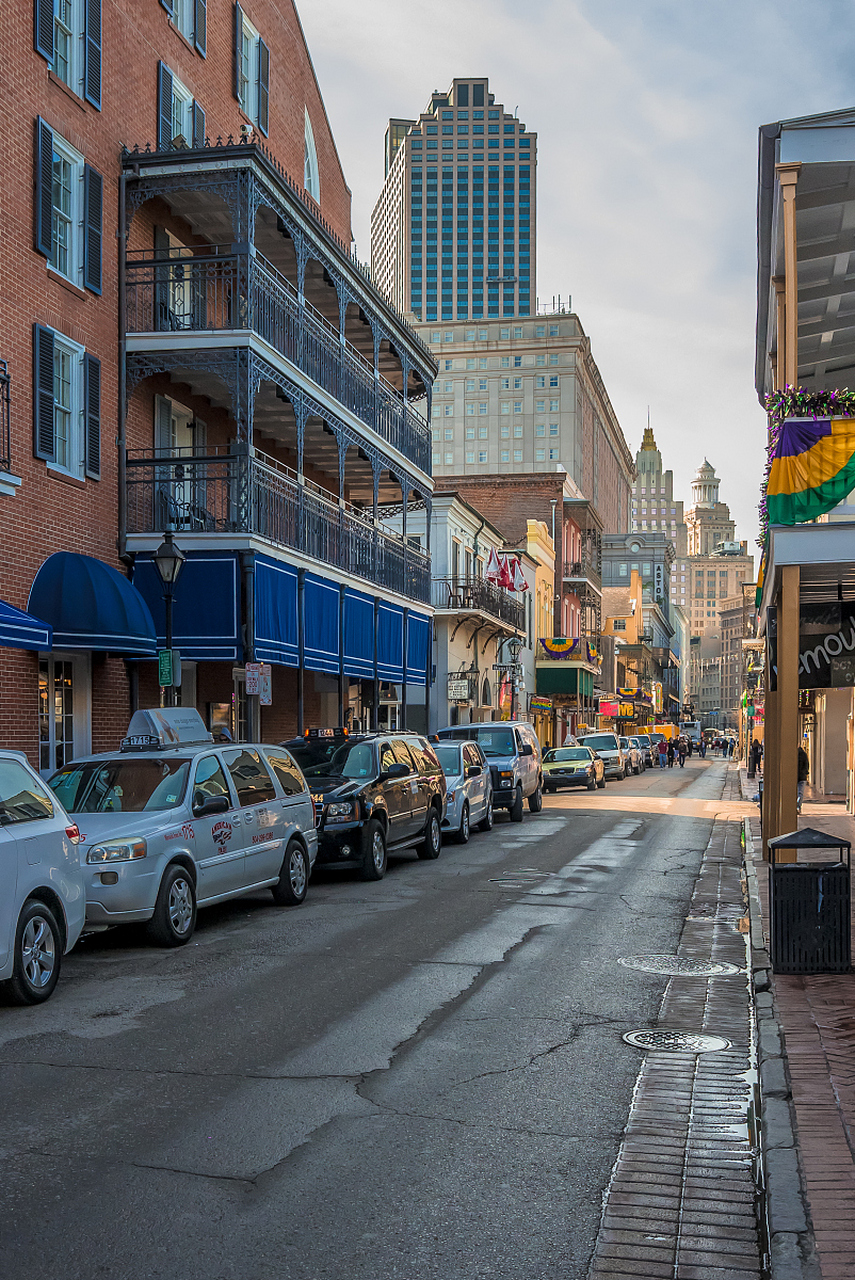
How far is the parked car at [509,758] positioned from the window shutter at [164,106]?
1211 cm

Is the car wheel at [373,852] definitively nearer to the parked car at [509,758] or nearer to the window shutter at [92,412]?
the window shutter at [92,412]

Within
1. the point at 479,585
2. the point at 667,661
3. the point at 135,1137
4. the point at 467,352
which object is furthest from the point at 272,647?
the point at 667,661

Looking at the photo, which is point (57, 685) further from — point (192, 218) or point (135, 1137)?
point (135, 1137)

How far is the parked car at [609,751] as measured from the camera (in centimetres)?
4688

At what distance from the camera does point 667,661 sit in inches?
5837

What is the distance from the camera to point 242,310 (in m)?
20.8

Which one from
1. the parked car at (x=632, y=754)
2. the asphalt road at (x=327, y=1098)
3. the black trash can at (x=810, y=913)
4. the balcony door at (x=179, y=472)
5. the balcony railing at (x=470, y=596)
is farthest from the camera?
the parked car at (x=632, y=754)

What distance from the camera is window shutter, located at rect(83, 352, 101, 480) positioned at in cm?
1906

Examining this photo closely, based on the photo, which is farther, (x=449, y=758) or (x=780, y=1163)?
(x=449, y=758)

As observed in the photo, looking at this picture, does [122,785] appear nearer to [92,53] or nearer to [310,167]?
[92,53]

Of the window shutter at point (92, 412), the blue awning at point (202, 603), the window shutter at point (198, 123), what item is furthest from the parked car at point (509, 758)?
the window shutter at point (198, 123)

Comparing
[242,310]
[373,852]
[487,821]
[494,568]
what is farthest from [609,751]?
[373,852]

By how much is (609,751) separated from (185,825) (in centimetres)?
3731

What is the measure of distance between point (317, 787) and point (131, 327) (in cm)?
906
